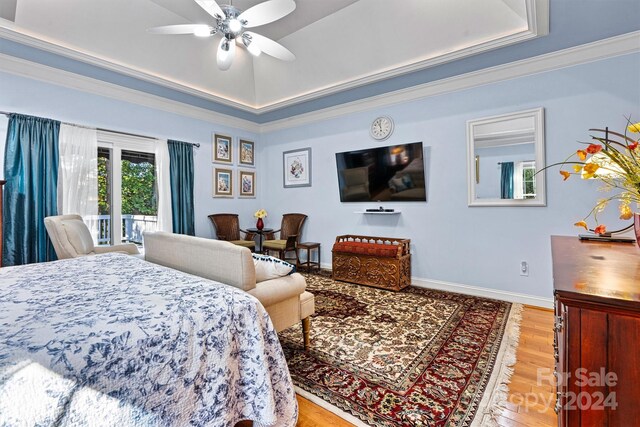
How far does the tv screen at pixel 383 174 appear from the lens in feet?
13.3

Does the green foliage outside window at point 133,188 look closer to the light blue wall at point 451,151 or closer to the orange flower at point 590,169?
the light blue wall at point 451,151

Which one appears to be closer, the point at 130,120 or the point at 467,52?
the point at 467,52

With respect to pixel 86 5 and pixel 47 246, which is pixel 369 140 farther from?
pixel 47 246

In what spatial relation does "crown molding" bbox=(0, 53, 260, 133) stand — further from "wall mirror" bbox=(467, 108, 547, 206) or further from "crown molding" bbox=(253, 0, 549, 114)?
"wall mirror" bbox=(467, 108, 547, 206)

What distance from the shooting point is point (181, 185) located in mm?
4680

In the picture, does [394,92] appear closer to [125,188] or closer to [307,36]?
[307,36]

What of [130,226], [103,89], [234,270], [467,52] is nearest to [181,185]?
[130,226]

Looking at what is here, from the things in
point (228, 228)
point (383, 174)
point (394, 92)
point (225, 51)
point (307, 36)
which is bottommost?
point (228, 228)

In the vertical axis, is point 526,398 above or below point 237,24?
below

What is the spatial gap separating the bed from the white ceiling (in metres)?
2.84

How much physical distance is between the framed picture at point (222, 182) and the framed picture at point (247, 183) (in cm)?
23

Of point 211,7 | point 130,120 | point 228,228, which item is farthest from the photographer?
point 228,228

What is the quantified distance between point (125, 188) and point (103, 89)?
1323mm

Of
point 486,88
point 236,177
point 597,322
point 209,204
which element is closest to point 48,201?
point 209,204
